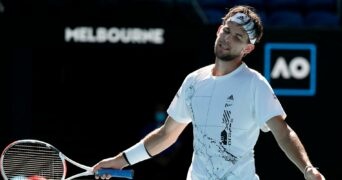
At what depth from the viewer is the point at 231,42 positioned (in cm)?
480

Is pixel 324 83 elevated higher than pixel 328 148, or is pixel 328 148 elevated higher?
pixel 324 83

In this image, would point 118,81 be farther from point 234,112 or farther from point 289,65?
point 234,112

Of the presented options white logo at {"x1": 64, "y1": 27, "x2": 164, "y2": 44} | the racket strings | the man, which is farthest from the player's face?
white logo at {"x1": 64, "y1": 27, "x2": 164, "y2": 44}

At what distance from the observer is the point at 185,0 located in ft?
32.7

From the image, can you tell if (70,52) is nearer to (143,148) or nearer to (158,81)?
(158,81)

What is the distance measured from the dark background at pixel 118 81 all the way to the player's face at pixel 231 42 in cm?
421

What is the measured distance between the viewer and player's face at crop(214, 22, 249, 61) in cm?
479

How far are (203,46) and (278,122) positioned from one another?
4.56 meters

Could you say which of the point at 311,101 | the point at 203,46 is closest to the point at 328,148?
the point at 311,101

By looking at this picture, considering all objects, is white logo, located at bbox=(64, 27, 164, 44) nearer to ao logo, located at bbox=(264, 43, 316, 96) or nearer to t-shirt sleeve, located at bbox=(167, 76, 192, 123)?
ao logo, located at bbox=(264, 43, 316, 96)

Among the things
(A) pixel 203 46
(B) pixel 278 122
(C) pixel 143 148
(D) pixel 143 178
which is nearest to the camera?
(B) pixel 278 122

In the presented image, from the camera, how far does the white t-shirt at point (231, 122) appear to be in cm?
469

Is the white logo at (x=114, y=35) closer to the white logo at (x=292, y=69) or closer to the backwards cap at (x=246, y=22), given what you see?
the white logo at (x=292, y=69)

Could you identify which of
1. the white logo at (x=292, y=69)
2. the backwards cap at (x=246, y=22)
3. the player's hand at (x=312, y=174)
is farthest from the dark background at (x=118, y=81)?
the player's hand at (x=312, y=174)
